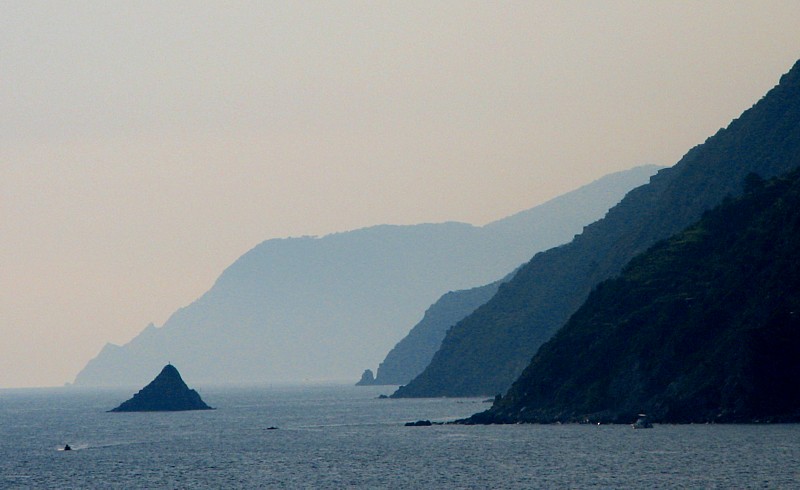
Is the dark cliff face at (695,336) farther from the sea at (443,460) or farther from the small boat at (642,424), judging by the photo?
the sea at (443,460)

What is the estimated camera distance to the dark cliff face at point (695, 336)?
470ft

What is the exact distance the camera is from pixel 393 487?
4237 inches

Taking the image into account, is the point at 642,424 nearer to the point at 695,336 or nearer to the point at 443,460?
the point at 695,336

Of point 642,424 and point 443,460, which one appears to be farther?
point 642,424

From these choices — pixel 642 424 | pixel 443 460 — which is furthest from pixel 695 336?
pixel 443 460

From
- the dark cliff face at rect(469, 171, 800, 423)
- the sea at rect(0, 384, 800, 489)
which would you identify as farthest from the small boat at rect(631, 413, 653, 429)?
the dark cliff face at rect(469, 171, 800, 423)

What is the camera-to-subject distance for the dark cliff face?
14338 cm

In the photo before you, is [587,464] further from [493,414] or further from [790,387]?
[493,414]

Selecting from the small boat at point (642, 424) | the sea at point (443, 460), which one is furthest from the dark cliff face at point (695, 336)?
the sea at point (443, 460)

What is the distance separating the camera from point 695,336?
529 ft

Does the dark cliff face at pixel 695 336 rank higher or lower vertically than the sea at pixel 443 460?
higher

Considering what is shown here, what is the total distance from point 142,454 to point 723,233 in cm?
9181

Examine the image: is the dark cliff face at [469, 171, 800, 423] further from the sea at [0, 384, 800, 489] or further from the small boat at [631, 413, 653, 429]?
the sea at [0, 384, 800, 489]

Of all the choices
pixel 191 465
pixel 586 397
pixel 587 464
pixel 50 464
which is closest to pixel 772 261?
pixel 586 397
